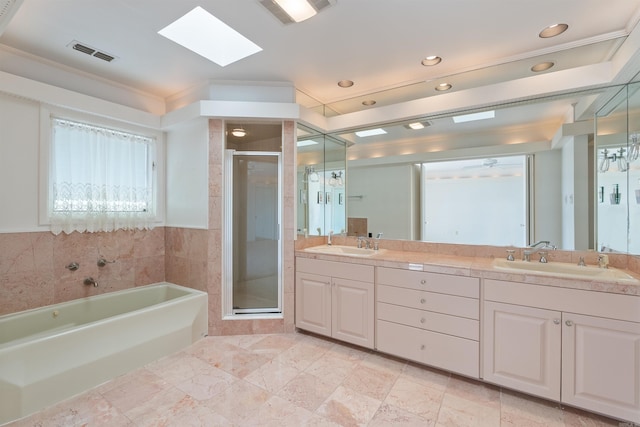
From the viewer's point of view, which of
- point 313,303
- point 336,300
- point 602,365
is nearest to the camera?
point 602,365

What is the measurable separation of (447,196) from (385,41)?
1.50 meters

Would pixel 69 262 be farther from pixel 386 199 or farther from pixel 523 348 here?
pixel 523 348

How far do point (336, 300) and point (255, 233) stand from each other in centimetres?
122

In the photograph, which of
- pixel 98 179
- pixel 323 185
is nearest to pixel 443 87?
Result: pixel 323 185

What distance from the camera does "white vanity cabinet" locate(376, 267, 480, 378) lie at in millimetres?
2064

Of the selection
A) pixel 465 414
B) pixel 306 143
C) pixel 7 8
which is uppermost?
pixel 7 8

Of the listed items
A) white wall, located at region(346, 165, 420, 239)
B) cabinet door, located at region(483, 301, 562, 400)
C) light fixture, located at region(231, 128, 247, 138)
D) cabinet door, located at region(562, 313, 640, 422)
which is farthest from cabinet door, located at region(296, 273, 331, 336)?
cabinet door, located at region(562, 313, 640, 422)

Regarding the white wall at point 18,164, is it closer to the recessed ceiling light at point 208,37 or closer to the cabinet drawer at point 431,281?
the recessed ceiling light at point 208,37

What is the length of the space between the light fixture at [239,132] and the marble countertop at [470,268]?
1.39 meters

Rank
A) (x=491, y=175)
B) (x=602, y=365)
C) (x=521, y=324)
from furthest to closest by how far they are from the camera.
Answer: (x=491, y=175) < (x=521, y=324) < (x=602, y=365)

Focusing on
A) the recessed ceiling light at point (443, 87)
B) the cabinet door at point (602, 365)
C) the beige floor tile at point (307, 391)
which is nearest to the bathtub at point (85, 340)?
the beige floor tile at point (307, 391)

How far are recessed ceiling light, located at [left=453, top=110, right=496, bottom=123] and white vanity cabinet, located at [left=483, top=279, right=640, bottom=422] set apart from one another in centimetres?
152

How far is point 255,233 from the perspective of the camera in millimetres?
3229

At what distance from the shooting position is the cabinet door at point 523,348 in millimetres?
1803
